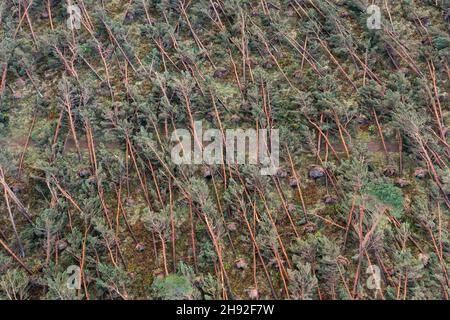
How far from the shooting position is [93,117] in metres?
7.51

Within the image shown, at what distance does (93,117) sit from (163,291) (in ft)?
11.9

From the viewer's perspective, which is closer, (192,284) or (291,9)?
(192,284)

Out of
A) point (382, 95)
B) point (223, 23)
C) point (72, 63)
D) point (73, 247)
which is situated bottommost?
point (73, 247)

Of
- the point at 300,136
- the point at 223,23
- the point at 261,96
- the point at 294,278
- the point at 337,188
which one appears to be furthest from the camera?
the point at 223,23

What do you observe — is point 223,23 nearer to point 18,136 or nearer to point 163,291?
point 18,136

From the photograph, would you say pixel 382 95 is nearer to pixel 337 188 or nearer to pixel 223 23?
pixel 337 188

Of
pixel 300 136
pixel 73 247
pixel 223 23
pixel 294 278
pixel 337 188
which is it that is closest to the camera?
pixel 294 278

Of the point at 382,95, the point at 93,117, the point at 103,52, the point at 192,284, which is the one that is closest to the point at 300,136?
the point at 382,95

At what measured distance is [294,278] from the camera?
18.4 feet

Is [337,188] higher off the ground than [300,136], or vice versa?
[300,136]

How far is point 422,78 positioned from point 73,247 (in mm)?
7033

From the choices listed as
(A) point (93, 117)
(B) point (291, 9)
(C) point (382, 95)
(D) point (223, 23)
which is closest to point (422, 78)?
(C) point (382, 95)

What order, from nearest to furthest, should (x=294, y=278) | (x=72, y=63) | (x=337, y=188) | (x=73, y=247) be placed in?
1. (x=294, y=278)
2. (x=73, y=247)
3. (x=337, y=188)
4. (x=72, y=63)

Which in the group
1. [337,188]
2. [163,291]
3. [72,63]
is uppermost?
[72,63]
